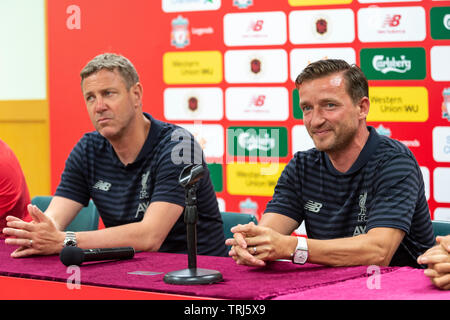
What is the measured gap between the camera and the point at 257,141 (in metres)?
4.10

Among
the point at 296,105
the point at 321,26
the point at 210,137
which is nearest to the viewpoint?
the point at 321,26

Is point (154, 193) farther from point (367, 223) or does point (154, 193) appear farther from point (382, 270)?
point (382, 270)

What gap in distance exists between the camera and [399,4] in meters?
3.63

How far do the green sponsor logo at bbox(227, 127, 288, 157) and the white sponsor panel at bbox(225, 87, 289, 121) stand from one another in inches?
2.8

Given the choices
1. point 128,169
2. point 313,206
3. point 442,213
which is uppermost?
point 128,169

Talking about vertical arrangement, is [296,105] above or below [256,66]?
below

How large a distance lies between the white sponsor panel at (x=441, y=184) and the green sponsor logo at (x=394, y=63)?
20.2 inches

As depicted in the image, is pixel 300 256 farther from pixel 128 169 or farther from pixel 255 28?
pixel 255 28

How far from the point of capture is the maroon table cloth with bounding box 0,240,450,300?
155 centimetres

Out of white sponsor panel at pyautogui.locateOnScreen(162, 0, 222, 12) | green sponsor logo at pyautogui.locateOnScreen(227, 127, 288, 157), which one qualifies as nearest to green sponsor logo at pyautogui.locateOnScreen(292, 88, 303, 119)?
green sponsor logo at pyautogui.locateOnScreen(227, 127, 288, 157)

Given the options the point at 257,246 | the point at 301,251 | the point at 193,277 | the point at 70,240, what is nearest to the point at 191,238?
the point at 193,277

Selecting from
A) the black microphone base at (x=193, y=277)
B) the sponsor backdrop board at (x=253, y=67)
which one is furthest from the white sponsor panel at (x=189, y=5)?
the black microphone base at (x=193, y=277)

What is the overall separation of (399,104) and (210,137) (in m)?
1.19
